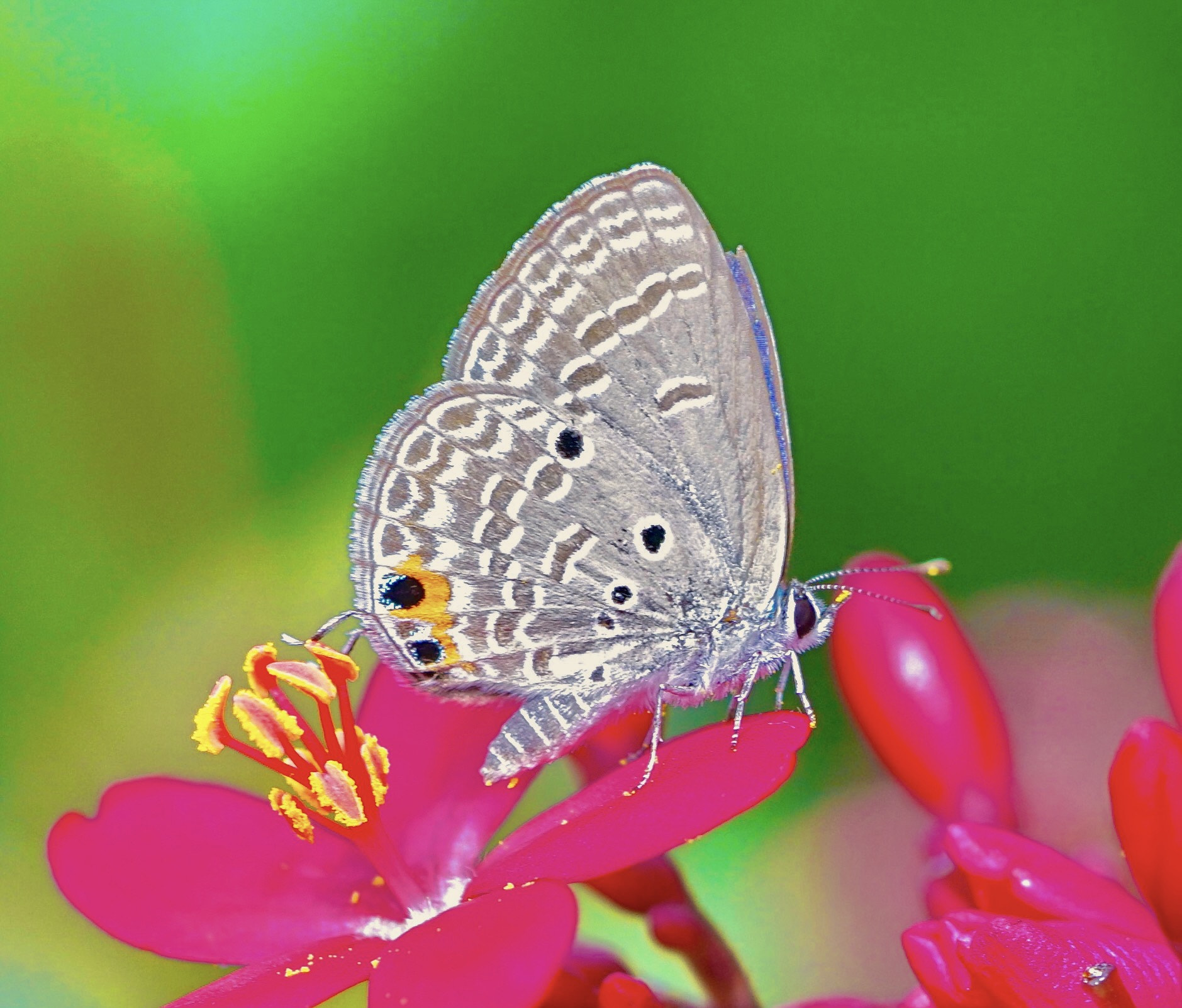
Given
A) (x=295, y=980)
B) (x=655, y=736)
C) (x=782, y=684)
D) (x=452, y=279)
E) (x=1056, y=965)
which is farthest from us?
(x=452, y=279)

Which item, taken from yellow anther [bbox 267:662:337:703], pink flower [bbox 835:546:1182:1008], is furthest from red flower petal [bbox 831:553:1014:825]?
yellow anther [bbox 267:662:337:703]

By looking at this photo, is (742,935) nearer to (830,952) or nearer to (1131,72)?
(830,952)

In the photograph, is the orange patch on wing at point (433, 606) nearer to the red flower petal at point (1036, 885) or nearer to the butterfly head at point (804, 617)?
the butterfly head at point (804, 617)

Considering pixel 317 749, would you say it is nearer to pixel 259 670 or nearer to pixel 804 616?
pixel 259 670

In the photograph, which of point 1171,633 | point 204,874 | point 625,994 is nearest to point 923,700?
point 1171,633

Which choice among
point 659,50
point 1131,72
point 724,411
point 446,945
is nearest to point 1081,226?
point 1131,72

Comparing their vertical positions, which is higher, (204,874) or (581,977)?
(204,874)

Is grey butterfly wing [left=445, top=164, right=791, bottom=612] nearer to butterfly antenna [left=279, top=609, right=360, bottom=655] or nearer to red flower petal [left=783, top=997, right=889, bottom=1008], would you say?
butterfly antenna [left=279, top=609, right=360, bottom=655]

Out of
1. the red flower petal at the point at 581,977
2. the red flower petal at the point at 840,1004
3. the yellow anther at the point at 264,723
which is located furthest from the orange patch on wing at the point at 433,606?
the red flower petal at the point at 840,1004
